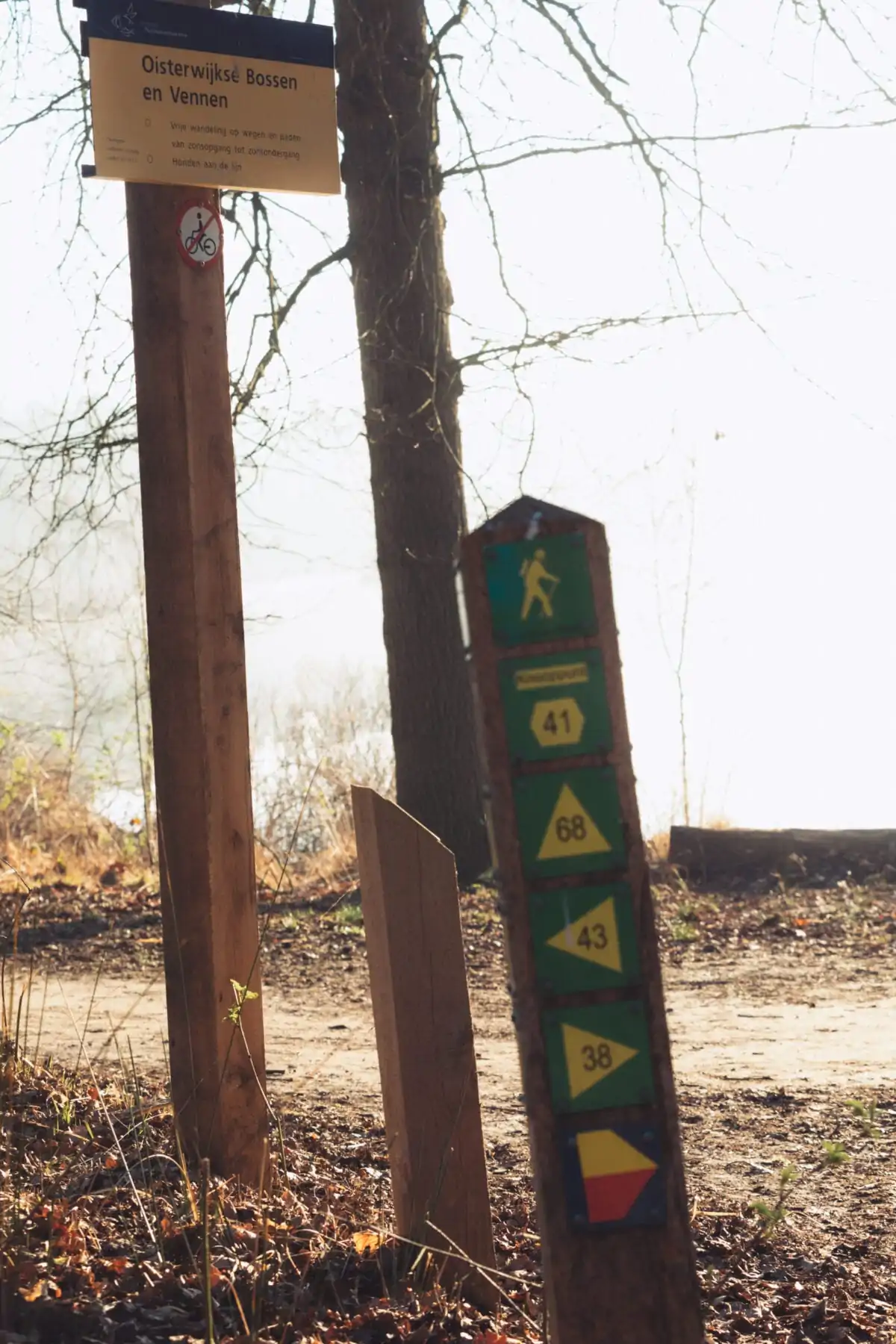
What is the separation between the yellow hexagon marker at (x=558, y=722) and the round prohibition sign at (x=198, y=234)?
7.00 feet

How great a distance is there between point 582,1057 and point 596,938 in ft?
0.64

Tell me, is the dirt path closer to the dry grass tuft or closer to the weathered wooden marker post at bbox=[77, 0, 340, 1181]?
the weathered wooden marker post at bbox=[77, 0, 340, 1181]

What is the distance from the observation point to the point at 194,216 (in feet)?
12.5

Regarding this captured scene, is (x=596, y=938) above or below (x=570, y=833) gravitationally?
below

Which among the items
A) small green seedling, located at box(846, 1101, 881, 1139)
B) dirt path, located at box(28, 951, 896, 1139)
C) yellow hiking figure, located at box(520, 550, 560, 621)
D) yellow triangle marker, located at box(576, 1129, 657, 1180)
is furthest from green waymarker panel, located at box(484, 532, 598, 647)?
dirt path, located at box(28, 951, 896, 1139)

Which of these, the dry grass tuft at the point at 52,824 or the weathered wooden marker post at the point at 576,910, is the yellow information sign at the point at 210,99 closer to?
the weathered wooden marker post at the point at 576,910

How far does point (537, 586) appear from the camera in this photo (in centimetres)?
224

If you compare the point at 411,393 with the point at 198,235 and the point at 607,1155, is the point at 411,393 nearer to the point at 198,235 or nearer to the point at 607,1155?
the point at 198,235

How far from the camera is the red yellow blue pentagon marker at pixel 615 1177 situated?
2227 mm

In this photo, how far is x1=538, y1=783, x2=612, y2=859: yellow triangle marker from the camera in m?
2.23

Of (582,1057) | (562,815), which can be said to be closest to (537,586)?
(562,815)

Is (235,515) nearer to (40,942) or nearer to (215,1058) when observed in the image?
(215,1058)

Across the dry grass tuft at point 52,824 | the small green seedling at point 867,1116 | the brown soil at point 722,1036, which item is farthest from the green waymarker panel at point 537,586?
the dry grass tuft at point 52,824

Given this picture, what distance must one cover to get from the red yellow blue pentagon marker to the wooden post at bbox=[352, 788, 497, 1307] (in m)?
0.97
